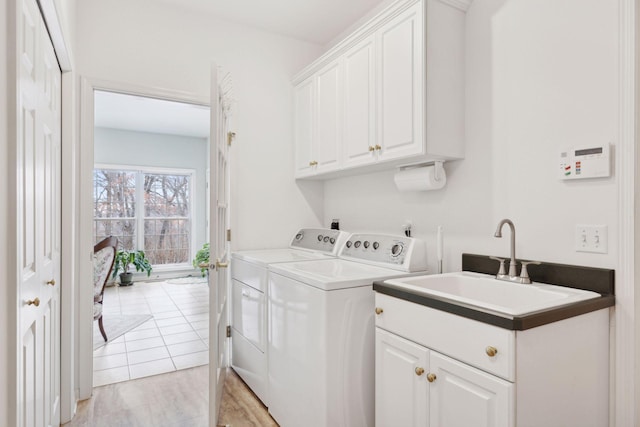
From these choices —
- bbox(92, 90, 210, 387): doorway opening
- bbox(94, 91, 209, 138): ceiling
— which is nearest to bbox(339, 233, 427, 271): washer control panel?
bbox(92, 90, 210, 387): doorway opening

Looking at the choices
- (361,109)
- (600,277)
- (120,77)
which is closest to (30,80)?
(120,77)

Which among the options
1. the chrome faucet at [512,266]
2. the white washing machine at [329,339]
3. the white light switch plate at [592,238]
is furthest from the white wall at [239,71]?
the white light switch plate at [592,238]

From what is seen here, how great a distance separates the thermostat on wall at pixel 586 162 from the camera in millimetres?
1408

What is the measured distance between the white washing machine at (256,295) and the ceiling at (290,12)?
1622mm

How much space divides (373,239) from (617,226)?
1.19 metres

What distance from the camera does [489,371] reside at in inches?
45.6

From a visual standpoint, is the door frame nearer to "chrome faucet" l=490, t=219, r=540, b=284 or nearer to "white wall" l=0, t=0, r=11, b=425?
"white wall" l=0, t=0, r=11, b=425

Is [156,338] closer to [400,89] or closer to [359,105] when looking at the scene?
[359,105]

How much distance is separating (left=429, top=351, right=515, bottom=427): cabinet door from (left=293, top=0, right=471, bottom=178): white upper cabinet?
3.39 feet

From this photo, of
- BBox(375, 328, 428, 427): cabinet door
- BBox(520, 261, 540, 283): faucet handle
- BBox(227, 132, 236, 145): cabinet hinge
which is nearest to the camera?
BBox(375, 328, 428, 427): cabinet door

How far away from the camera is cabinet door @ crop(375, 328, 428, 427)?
140cm

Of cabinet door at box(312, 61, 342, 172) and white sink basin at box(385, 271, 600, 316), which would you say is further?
cabinet door at box(312, 61, 342, 172)

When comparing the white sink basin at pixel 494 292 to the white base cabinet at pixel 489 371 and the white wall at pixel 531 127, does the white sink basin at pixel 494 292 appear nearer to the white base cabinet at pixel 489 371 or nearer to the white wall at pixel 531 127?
the white base cabinet at pixel 489 371

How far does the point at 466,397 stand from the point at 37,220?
1.66 metres
